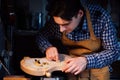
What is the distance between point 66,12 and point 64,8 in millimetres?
19

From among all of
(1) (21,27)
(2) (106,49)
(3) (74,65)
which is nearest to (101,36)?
(2) (106,49)

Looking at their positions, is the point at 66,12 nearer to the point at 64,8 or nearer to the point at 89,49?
the point at 64,8

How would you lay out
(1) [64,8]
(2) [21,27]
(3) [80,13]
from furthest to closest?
(2) [21,27] < (3) [80,13] < (1) [64,8]

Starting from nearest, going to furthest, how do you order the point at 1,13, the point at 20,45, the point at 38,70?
the point at 38,70 < the point at 1,13 < the point at 20,45

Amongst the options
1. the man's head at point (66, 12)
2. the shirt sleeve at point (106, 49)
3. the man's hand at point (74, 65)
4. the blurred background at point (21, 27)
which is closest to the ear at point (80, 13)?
the man's head at point (66, 12)

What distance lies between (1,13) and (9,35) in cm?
21

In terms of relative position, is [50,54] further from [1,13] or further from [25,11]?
[25,11]

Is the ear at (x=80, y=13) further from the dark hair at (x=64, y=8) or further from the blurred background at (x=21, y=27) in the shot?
the blurred background at (x=21, y=27)

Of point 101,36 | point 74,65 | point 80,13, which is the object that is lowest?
point 74,65

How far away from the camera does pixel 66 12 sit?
1264 mm

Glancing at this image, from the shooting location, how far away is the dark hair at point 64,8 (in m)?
1.26

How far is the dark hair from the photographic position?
1.26 meters

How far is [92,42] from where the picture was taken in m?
1.44

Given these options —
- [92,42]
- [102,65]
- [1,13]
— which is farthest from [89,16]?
[1,13]
